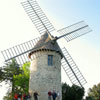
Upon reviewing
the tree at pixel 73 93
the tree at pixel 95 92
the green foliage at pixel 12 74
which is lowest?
the tree at pixel 73 93

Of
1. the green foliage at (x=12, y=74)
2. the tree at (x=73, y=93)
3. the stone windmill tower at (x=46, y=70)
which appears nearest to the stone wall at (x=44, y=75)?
the stone windmill tower at (x=46, y=70)

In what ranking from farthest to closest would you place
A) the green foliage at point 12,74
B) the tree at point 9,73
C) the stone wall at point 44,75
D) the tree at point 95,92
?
1. the tree at point 95,92
2. the tree at point 9,73
3. the green foliage at point 12,74
4. the stone wall at point 44,75

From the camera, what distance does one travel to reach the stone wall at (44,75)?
1496cm

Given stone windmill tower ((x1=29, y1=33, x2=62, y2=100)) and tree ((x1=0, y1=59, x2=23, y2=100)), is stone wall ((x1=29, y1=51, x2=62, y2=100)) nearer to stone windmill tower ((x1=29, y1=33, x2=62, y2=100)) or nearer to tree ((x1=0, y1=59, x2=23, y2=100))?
stone windmill tower ((x1=29, y1=33, x2=62, y2=100))

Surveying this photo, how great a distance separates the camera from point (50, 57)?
16.0 m

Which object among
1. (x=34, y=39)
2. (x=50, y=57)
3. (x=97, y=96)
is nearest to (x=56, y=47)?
(x=50, y=57)

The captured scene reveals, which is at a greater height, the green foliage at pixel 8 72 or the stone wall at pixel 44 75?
the green foliage at pixel 8 72

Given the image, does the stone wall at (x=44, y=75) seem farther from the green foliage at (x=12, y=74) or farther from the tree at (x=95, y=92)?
the tree at (x=95, y=92)

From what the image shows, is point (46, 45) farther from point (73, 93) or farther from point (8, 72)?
point (8, 72)

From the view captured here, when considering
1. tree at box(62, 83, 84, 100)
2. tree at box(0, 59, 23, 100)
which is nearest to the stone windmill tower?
tree at box(62, 83, 84, 100)

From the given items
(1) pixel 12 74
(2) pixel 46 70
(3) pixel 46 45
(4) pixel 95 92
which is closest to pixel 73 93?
(2) pixel 46 70

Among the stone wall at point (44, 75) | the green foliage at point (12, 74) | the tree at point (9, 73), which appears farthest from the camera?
the tree at point (9, 73)

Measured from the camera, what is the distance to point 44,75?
50.1 ft

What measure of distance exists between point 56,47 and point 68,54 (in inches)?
77.8
